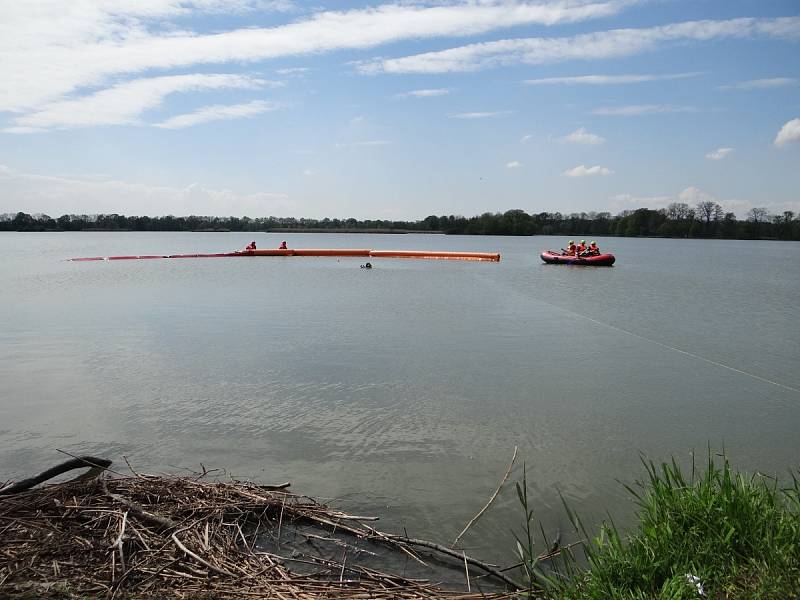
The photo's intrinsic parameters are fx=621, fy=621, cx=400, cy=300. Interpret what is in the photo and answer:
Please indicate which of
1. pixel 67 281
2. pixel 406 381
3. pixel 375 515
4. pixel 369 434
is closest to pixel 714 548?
pixel 375 515

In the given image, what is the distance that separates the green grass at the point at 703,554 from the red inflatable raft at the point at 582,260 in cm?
3336

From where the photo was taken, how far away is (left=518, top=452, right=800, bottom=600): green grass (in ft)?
9.10

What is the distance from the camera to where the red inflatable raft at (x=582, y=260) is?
35375 millimetres

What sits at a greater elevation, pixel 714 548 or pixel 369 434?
pixel 714 548

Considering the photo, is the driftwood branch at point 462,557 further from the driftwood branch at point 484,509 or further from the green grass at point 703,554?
the green grass at point 703,554

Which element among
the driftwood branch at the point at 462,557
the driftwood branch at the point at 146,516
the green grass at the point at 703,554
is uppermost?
the green grass at the point at 703,554

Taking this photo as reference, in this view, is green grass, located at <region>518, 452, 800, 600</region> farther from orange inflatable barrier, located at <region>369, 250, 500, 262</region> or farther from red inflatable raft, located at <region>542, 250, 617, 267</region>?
orange inflatable barrier, located at <region>369, 250, 500, 262</region>

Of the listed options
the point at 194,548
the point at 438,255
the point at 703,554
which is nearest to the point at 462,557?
the point at 703,554

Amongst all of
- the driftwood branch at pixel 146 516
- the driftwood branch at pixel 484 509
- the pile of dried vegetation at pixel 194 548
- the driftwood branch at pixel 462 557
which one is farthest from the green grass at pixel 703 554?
the driftwood branch at pixel 146 516

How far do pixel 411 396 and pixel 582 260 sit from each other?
2981 cm

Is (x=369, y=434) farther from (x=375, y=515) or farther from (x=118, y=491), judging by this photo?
(x=118, y=491)

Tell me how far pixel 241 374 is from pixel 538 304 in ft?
38.2

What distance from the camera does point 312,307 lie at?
Result: 17594 mm

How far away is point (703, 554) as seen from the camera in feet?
10.0
